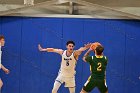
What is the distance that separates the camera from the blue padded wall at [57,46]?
10602mm

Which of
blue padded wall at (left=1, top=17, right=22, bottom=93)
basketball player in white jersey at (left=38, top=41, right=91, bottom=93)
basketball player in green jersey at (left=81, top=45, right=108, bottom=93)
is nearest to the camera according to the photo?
basketball player in green jersey at (left=81, top=45, right=108, bottom=93)

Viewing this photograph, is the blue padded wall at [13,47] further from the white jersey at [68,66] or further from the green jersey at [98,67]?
the green jersey at [98,67]

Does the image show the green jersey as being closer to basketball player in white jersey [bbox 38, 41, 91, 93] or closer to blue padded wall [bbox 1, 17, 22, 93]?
basketball player in white jersey [bbox 38, 41, 91, 93]

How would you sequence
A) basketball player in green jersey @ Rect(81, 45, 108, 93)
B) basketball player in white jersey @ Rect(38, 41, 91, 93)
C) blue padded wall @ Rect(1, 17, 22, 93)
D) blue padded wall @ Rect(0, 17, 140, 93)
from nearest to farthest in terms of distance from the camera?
basketball player in green jersey @ Rect(81, 45, 108, 93) < basketball player in white jersey @ Rect(38, 41, 91, 93) < blue padded wall @ Rect(0, 17, 140, 93) < blue padded wall @ Rect(1, 17, 22, 93)

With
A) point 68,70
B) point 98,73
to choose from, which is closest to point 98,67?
point 98,73

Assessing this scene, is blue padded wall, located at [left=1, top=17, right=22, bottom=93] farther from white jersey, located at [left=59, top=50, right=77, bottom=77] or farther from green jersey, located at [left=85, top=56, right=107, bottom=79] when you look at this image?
green jersey, located at [left=85, top=56, right=107, bottom=79]

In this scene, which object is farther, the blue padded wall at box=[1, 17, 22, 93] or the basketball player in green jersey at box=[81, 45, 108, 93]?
the blue padded wall at box=[1, 17, 22, 93]

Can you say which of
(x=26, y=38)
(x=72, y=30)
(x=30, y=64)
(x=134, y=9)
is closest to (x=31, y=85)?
(x=30, y=64)

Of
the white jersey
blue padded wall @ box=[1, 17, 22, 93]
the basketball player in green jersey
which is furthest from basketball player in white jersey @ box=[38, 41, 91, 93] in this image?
blue padded wall @ box=[1, 17, 22, 93]

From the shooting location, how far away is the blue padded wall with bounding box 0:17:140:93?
1060 centimetres

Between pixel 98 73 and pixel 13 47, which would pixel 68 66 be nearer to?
pixel 98 73

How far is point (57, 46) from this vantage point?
10773 millimetres

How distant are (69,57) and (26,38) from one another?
6.90ft

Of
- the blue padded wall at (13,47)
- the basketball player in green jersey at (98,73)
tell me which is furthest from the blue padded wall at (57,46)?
the basketball player in green jersey at (98,73)
